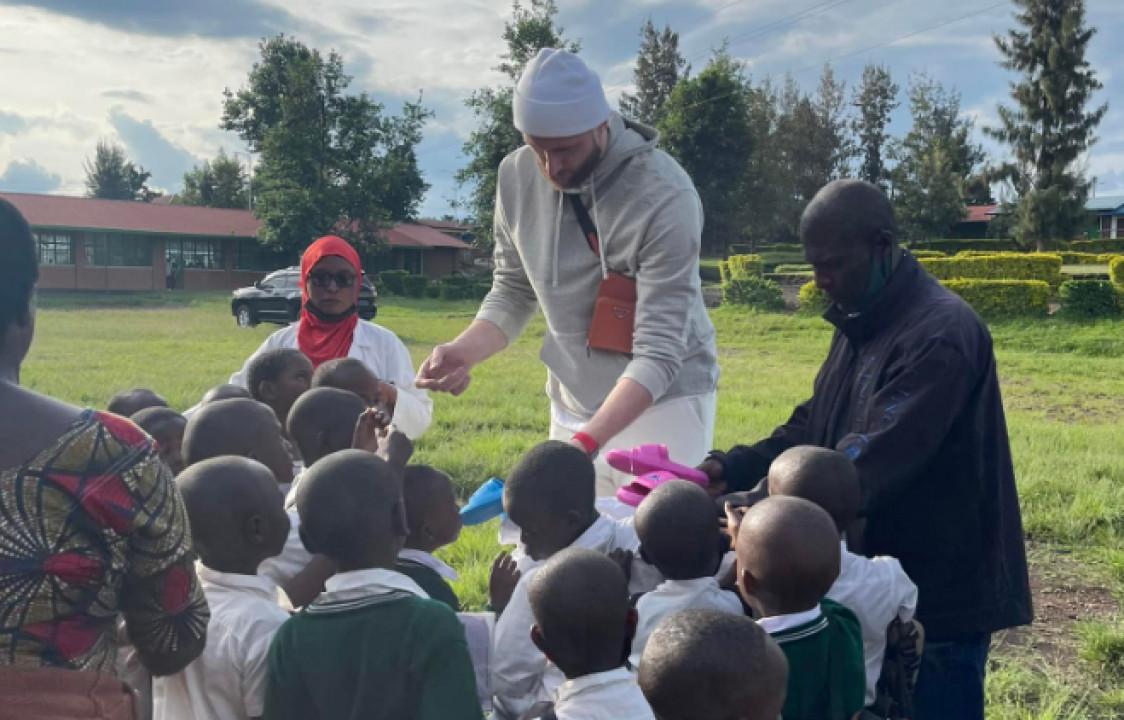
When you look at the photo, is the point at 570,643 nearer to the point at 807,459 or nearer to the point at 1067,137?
the point at 807,459

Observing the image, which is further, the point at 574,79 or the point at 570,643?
the point at 574,79

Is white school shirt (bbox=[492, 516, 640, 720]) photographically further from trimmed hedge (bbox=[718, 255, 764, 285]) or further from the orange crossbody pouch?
trimmed hedge (bbox=[718, 255, 764, 285])

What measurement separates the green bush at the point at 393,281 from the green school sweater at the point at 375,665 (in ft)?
118

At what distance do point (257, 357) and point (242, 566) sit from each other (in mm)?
1823

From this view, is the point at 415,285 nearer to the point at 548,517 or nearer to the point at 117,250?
the point at 117,250

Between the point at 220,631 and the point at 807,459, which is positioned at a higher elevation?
the point at 807,459

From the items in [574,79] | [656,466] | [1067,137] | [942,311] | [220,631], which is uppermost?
[1067,137]

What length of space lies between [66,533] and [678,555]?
1.40 metres

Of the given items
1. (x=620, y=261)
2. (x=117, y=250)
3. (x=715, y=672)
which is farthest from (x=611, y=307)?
(x=117, y=250)

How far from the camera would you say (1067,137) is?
41.2 m

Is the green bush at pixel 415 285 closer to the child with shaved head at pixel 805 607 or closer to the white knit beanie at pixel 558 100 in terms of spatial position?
the white knit beanie at pixel 558 100

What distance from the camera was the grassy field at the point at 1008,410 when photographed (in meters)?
4.22

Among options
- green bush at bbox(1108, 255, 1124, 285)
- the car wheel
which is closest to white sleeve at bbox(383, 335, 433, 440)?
green bush at bbox(1108, 255, 1124, 285)

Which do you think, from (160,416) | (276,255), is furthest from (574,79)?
(276,255)
